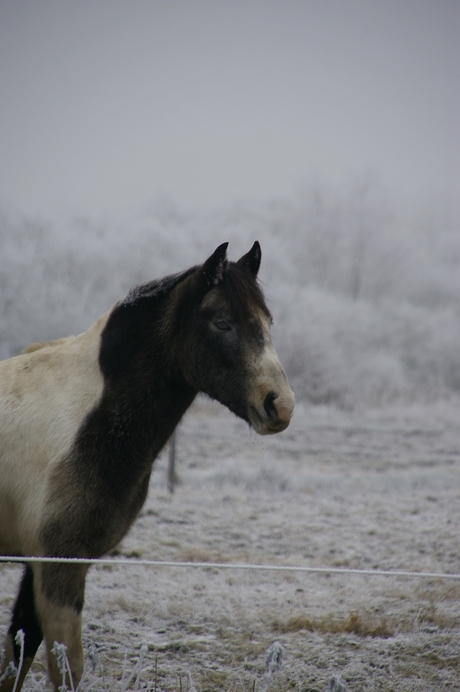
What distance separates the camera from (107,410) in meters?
2.30

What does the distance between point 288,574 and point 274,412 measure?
10.8 feet

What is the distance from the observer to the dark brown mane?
A: 2338 mm

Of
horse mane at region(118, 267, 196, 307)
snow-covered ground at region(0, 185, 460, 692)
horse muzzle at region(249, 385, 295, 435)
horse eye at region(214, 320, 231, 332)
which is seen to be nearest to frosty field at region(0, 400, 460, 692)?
snow-covered ground at region(0, 185, 460, 692)

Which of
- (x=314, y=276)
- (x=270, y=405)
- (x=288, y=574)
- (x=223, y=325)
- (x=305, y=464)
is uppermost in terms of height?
(x=314, y=276)

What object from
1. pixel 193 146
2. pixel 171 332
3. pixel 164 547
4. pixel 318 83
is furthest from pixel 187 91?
pixel 171 332

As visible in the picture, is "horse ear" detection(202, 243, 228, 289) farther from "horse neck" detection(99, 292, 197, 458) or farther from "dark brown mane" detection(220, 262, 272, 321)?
"horse neck" detection(99, 292, 197, 458)

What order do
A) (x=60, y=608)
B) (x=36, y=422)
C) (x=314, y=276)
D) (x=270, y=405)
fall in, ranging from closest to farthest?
(x=60, y=608) → (x=270, y=405) → (x=36, y=422) → (x=314, y=276)

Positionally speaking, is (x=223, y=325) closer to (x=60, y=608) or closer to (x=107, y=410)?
(x=107, y=410)

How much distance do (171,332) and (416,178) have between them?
11.6 m

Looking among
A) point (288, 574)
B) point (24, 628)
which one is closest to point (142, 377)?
point (24, 628)

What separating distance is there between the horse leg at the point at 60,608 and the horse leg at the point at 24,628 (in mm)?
283

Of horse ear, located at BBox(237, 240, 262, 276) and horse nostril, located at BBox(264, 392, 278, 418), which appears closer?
horse nostril, located at BBox(264, 392, 278, 418)

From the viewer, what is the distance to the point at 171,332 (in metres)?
2.42

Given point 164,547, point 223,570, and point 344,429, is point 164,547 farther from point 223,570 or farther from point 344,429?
point 344,429
